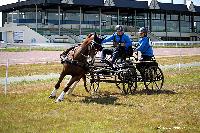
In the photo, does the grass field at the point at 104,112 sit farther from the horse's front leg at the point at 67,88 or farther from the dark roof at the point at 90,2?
the dark roof at the point at 90,2

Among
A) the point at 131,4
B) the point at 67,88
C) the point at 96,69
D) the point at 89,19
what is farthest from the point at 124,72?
the point at 131,4

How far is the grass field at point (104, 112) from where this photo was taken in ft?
30.1

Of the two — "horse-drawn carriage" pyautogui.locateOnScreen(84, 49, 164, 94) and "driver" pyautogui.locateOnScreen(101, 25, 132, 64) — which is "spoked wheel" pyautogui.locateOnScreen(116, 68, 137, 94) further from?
"driver" pyautogui.locateOnScreen(101, 25, 132, 64)

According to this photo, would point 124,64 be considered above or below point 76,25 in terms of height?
below

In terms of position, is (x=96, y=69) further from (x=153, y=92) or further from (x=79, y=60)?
(x=153, y=92)

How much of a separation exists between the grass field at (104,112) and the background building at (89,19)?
5888 cm

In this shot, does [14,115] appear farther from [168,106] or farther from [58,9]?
[58,9]

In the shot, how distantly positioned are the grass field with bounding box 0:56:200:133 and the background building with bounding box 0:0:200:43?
5888cm

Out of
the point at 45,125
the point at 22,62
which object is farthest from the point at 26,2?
the point at 45,125

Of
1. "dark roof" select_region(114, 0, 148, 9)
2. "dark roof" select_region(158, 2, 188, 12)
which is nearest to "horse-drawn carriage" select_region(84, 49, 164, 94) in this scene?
"dark roof" select_region(114, 0, 148, 9)

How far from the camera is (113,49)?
15266 mm

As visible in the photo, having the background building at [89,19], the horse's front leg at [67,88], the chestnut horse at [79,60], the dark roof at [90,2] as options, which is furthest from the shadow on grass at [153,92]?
the dark roof at [90,2]

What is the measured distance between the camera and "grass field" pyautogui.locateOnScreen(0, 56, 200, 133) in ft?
30.1

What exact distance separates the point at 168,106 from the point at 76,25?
2877 inches
